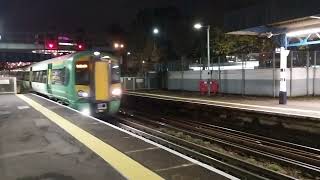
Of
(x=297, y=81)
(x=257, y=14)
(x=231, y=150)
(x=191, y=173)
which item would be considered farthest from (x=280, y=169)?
(x=297, y=81)

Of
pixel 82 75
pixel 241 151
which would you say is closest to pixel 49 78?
pixel 82 75

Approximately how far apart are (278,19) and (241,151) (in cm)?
1089

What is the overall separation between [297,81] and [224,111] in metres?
9.54

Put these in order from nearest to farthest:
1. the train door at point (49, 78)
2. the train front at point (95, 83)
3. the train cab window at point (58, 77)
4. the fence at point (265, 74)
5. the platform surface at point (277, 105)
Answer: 1. the platform surface at point (277, 105)
2. the train front at point (95, 83)
3. the train cab window at point (58, 77)
4. the train door at point (49, 78)
5. the fence at point (265, 74)

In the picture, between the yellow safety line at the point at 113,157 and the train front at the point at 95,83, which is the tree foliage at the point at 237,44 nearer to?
the train front at the point at 95,83

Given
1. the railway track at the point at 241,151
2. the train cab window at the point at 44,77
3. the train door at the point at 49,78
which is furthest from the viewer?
the train cab window at the point at 44,77

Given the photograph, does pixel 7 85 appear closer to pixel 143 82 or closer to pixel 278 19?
pixel 278 19

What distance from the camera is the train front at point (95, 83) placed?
61.9ft

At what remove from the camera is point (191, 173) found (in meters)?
6.65

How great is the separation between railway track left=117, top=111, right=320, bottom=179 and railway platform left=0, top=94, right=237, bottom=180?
2208mm

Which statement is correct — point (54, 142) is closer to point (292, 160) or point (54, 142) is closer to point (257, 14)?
point (292, 160)

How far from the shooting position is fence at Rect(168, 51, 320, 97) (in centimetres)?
2878

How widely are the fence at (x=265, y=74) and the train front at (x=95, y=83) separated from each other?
13.5 meters

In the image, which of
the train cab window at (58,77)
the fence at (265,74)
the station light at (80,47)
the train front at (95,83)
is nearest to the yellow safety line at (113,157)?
the train front at (95,83)
